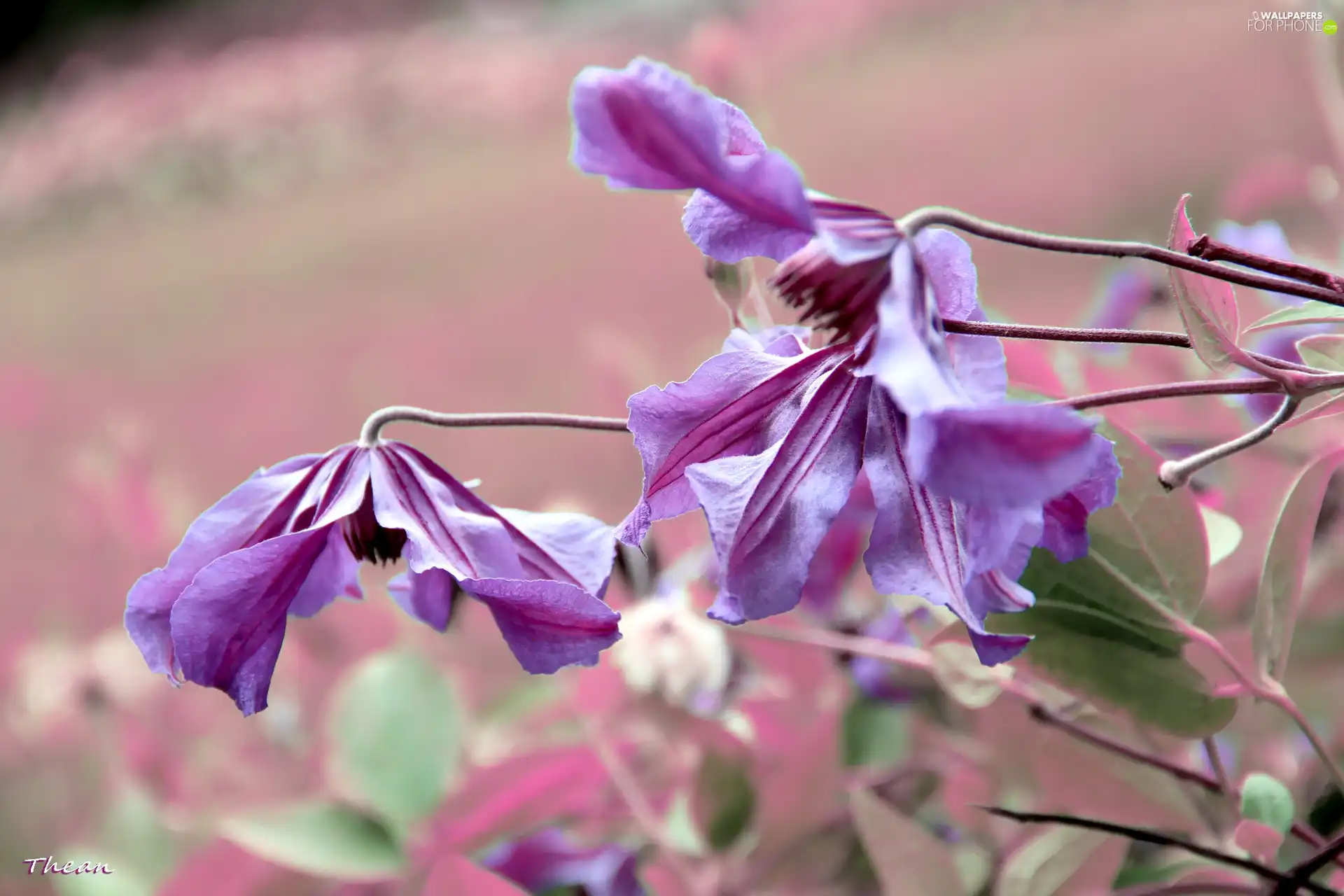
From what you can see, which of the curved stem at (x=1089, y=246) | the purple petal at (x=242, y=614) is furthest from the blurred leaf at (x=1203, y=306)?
the purple petal at (x=242, y=614)

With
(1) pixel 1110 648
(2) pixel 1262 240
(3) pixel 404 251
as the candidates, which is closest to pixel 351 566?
(1) pixel 1110 648

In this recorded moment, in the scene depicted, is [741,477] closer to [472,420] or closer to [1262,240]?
[472,420]

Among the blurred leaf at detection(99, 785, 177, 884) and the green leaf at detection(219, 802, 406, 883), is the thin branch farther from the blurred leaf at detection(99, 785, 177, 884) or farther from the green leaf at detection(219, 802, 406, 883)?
the blurred leaf at detection(99, 785, 177, 884)

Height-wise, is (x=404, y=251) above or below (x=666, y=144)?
below

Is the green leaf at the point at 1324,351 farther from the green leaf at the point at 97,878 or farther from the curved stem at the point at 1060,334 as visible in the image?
the green leaf at the point at 97,878

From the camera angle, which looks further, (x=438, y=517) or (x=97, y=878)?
(x=97, y=878)

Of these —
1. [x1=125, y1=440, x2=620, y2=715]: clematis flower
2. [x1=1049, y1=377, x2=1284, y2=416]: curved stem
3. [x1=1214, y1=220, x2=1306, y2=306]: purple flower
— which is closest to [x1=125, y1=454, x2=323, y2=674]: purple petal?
[x1=125, y1=440, x2=620, y2=715]: clematis flower

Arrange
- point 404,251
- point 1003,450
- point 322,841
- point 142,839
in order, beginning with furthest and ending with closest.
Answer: point 404,251 < point 142,839 < point 322,841 < point 1003,450
